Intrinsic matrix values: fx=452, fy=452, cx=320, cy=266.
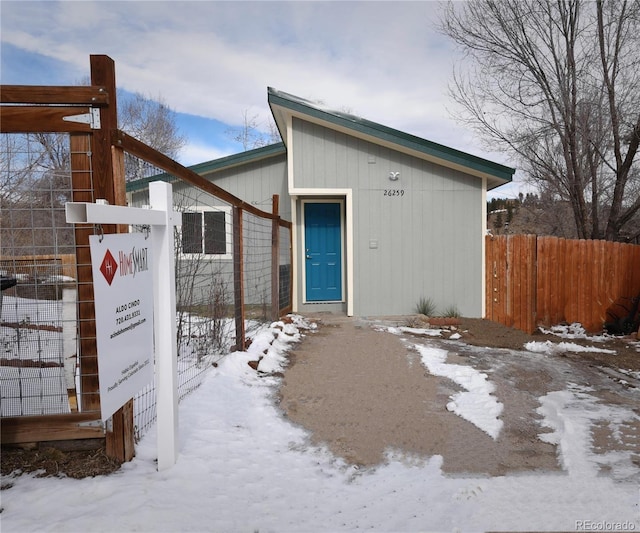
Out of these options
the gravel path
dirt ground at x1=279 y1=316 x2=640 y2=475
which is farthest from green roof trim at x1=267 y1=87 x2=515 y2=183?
the gravel path

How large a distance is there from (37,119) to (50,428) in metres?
1.69

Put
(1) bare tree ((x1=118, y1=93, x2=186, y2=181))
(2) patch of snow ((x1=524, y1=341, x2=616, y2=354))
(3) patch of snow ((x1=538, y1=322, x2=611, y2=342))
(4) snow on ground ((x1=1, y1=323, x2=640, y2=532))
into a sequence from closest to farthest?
1. (4) snow on ground ((x1=1, y1=323, x2=640, y2=532))
2. (2) patch of snow ((x1=524, y1=341, x2=616, y2=354))
3. (3) patch of snow ((x1=538, y1=322, x2=611, y2=342))
4. (1) bare tree ((x1=118, y1=93, x2=186, y2=181))

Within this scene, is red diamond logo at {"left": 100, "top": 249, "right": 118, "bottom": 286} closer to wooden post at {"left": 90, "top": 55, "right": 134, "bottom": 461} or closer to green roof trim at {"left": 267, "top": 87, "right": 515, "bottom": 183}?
wooden post at {"left": 90, "top": 55, "right": 134, "bottom": 461}

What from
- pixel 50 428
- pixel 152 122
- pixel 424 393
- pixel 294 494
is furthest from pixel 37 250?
pixel 152 122

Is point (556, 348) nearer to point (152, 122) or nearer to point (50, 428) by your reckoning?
point (50, 428)

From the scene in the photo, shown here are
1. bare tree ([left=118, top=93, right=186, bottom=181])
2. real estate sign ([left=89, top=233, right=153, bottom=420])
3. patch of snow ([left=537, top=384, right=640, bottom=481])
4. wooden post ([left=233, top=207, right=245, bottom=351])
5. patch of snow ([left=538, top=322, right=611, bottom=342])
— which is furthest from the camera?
bare tree ([left=118, top=93, right=186, bottom=181])

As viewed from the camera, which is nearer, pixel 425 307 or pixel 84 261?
pixel 84 261

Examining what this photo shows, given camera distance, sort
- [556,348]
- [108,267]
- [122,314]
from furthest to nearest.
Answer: [556,348]
[122,314]
[108,267]

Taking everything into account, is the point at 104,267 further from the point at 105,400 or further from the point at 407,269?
the point at 407,269

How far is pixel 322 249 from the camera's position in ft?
30.7

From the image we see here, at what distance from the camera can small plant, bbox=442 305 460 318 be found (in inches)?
340
